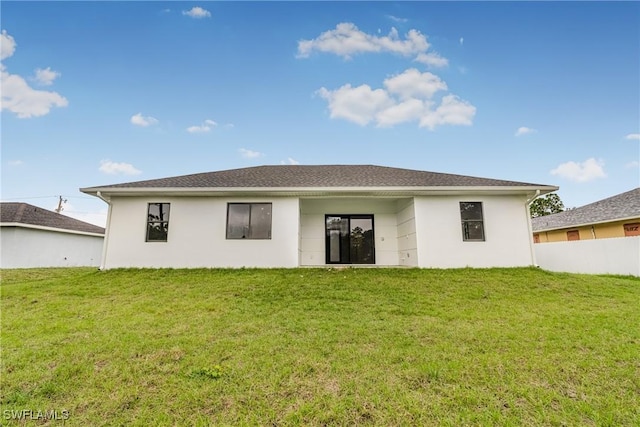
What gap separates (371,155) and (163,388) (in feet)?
51.8

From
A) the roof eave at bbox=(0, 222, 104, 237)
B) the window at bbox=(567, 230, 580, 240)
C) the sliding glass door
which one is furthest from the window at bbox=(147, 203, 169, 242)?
the window at bbox=(567, 230, 580, 240)

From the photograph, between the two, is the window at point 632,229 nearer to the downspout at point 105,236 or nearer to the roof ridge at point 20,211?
the downspout at point 105,236

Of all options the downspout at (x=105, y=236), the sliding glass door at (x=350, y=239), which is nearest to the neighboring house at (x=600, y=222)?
the sliding glass door at (x=350, y=239)

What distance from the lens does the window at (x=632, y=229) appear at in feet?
40.3

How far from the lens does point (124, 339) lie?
3959mm

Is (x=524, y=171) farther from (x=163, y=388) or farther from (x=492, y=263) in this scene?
(x=163, y=388)

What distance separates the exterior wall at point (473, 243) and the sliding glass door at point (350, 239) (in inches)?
92.3

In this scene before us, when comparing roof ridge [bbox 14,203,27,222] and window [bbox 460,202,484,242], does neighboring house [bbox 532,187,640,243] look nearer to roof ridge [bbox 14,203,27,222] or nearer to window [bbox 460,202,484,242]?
window [bbox 460,202,484,242]

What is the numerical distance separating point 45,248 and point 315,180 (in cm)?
1521

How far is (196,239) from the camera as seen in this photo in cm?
938

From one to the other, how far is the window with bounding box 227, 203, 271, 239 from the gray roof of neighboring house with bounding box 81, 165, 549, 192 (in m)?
0.74

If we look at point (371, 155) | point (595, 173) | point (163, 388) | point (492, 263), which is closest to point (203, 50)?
point (371, 155)

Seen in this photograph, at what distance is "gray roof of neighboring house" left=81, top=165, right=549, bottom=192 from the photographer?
942 cm

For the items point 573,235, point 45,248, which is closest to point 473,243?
point 573,235
